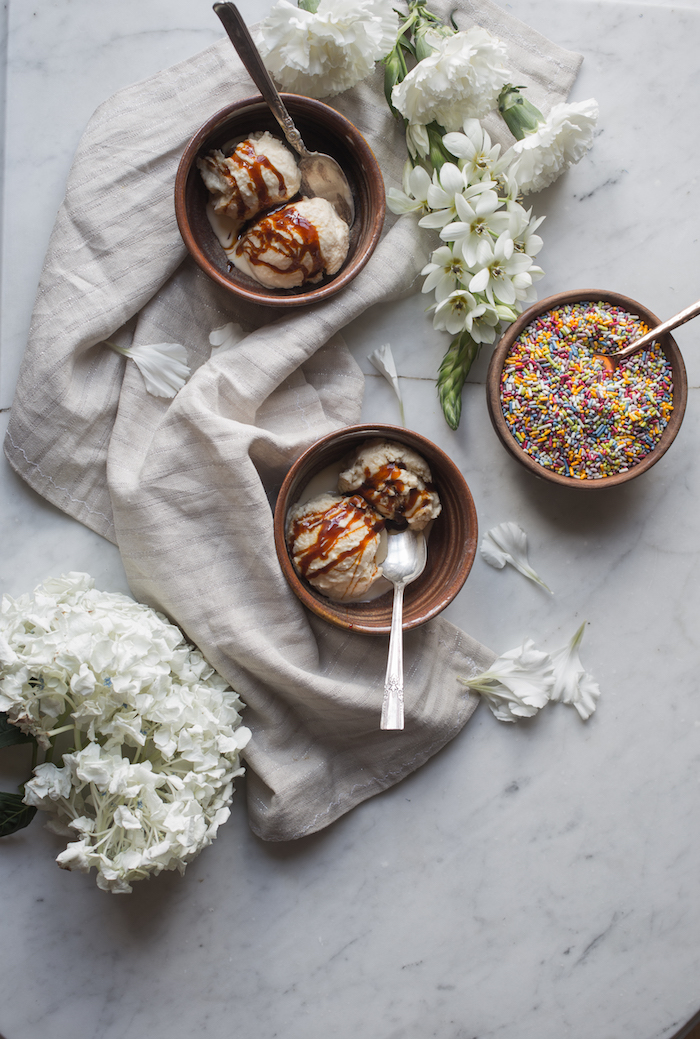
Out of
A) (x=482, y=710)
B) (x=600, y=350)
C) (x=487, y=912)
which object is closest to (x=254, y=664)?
(x=482, y=710)

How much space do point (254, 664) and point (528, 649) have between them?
1.63 ft

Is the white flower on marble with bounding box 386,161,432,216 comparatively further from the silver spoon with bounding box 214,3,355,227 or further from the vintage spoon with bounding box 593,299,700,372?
the vintage spoon with bounding box 593,299,700,372

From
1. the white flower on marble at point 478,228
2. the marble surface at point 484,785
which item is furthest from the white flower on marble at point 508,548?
the white flower on marble at point 478,228

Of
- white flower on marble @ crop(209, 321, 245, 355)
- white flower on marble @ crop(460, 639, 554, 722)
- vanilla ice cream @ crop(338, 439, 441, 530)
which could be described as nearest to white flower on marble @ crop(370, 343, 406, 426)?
vanilla ice cream @ crop(338, 439, 441, 530)

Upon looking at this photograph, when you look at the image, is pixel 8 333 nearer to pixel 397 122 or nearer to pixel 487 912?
pixel 397 122

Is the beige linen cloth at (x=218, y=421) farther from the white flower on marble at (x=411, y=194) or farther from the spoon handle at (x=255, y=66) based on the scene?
the spoon handle at (x=255, y=66)

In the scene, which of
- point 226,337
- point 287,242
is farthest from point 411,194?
point 226,337

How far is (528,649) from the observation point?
1.29 metres

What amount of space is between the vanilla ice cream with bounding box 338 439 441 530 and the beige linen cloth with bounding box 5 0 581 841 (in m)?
0.11

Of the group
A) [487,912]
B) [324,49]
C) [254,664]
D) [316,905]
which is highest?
[324,49]

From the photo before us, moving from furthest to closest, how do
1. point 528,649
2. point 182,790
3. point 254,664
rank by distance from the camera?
point 528,649 → point 254,664 → point 182,790

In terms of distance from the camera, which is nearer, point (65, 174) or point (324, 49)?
point (324, 49)

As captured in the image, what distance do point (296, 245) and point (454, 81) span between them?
348 mm

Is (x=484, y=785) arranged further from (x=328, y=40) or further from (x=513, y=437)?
(x=328, y=40)
